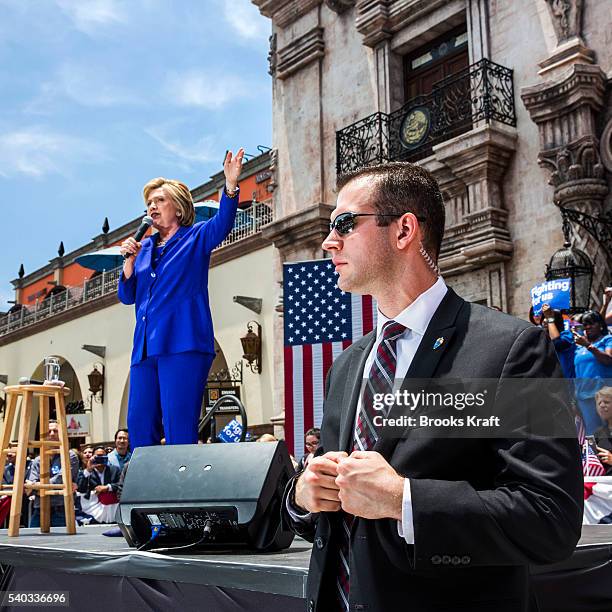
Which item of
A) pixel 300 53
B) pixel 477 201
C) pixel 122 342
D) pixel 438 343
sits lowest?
pixel 438 343

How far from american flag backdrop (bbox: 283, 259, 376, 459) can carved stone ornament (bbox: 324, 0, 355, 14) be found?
5886 millimetres

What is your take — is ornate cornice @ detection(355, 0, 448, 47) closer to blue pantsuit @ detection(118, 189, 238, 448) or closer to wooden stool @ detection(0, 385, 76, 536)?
blue pantsuit @ detection(118, 189, 238, 448)

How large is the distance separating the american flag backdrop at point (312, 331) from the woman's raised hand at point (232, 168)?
4.69 meters

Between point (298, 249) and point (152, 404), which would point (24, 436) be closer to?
point (152, 404)

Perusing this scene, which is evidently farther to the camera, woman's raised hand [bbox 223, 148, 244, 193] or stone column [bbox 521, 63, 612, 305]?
stone column [bbox 521, 63, 612, 305]

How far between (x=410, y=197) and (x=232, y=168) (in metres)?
2.40

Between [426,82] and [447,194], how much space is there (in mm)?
2329

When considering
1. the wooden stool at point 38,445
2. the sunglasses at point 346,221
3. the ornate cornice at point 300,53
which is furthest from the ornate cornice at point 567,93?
the sunglasses at point 346,221

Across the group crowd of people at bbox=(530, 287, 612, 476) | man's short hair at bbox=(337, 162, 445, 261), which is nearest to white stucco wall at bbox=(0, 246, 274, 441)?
crowd of people at bbox=(530, 287, 612, 476)

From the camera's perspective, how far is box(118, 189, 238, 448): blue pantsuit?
381 cm

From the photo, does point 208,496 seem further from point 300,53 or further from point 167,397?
point 300,53

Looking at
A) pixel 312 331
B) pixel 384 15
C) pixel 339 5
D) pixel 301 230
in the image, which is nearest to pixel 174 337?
pixel 312 331

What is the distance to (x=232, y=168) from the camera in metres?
3.94

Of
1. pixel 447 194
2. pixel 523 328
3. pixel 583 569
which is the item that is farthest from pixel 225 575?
pixel 447 194
